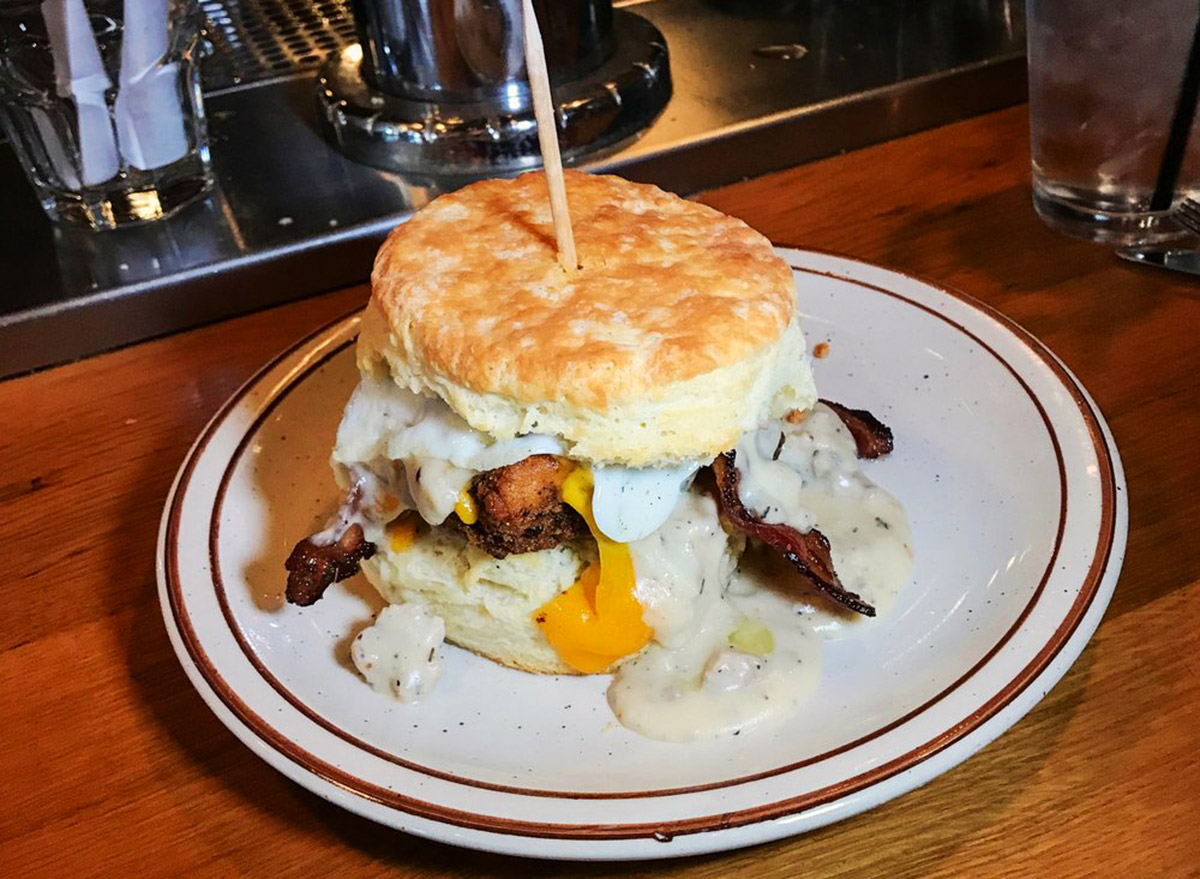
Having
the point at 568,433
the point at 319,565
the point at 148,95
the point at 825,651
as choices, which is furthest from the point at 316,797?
the point at 148,95

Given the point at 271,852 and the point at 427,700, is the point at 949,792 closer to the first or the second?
the point at 427,700

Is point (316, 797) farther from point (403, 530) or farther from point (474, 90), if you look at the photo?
point (474, 90)

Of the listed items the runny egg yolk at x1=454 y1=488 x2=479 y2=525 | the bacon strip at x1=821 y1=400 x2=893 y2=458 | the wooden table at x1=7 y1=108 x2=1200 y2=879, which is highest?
the runny egg yolk at x1=454 y1=488 x2=479 y2=525

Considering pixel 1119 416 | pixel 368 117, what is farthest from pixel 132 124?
pixel 1119 416

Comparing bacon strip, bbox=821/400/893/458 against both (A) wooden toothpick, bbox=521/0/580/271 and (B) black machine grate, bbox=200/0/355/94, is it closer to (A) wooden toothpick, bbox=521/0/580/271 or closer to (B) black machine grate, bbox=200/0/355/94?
(A) wooden toothpick, bbox=521/0/580/271

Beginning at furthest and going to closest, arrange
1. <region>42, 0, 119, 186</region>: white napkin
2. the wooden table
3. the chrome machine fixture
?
the chrome machine fixture → <region>42, 0, 119, 186</region>: white napkin → the wooden table

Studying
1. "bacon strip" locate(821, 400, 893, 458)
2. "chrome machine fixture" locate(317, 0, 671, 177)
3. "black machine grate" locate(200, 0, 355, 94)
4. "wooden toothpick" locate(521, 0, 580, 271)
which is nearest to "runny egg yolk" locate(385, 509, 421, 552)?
"wooden toothpick" locate(521, 0, 580, 271)

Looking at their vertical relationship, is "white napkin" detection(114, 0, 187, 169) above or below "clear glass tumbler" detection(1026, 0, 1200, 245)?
above

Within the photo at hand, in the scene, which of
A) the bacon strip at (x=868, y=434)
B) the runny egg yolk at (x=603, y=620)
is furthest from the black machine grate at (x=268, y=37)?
the runny egg yolk at (x=603, y=620)
